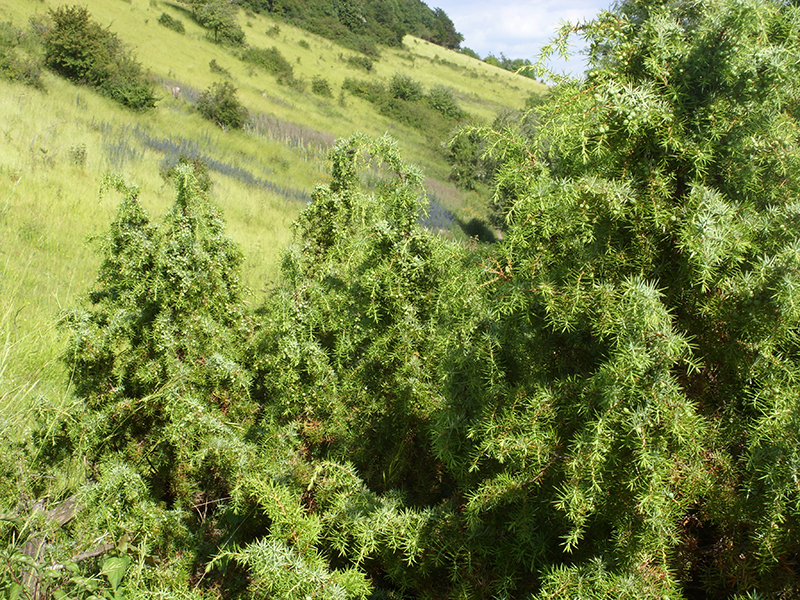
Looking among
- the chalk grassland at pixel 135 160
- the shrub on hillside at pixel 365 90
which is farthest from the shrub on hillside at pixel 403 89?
the chalk grassland at pixel 135 160

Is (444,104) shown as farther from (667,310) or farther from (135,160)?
(667,310)

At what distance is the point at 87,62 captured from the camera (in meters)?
15.3

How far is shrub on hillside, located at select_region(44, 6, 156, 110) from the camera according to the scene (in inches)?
591

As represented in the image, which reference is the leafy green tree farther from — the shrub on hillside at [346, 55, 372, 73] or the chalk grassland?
the shrub on hillside at [346, 55, 372, 73]

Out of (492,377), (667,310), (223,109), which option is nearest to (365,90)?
(223,109)

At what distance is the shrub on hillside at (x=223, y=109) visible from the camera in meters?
17.7

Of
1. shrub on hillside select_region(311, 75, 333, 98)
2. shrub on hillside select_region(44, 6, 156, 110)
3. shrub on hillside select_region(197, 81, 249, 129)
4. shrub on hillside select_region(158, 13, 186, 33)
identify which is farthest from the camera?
shrub on hillside select_region(311, 75, 333, 98)

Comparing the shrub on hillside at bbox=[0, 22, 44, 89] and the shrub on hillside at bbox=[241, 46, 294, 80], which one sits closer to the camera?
the shrub on hillside at bbox=[0, 22, 44, 89]

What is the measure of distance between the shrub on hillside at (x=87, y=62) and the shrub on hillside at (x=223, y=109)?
2227mm

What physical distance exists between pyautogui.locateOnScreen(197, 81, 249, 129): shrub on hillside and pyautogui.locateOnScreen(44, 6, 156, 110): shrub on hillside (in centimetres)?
223

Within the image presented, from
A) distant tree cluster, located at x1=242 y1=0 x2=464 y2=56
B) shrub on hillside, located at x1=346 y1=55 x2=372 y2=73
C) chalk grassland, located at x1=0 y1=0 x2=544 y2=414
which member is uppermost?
distant tree cluster, located at x1=242 y1=0 x2=464 y2=56

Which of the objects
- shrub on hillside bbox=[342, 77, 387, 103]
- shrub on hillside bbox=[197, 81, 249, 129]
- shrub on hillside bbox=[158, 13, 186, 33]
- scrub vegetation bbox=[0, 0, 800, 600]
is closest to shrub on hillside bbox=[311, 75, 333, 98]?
shrub on hillside bbox=[342, 77, 387, 103]

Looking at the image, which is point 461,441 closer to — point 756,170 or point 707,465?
point 707,465

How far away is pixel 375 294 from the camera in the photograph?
240 centimetres
